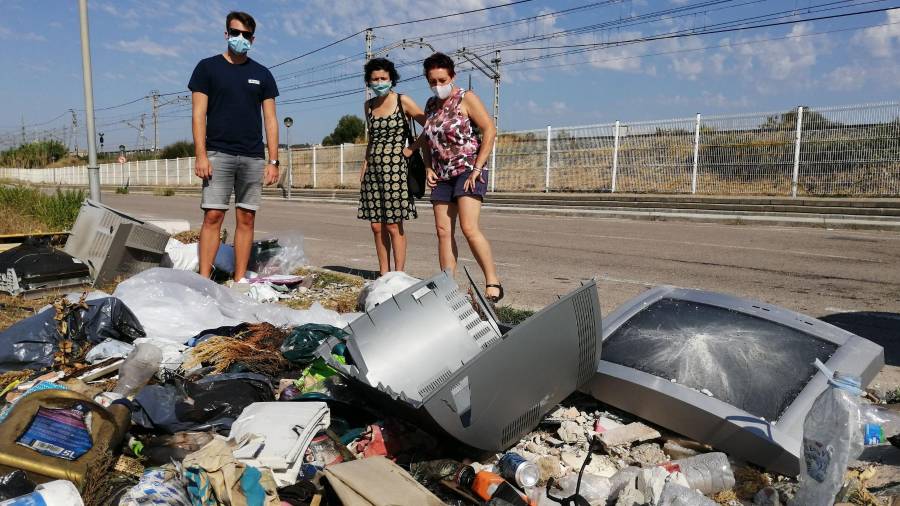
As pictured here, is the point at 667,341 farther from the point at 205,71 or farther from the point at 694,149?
the point at 694,149

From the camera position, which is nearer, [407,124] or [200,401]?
[200,401]

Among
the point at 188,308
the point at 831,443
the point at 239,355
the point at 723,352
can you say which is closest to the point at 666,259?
the point at 723,352

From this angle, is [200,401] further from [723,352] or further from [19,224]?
[19,224]

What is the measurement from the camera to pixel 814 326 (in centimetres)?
296

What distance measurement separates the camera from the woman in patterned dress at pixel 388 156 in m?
5.36

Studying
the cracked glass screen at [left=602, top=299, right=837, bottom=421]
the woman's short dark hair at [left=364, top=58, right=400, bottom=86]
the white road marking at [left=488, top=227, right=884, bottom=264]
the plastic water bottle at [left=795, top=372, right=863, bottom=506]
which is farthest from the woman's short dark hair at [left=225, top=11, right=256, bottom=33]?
the white road marking at [left=488, top=227, right=884, bottom=264]

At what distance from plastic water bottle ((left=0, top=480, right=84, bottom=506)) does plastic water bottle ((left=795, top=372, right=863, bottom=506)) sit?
2152mm

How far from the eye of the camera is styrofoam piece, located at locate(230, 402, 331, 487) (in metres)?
2.28

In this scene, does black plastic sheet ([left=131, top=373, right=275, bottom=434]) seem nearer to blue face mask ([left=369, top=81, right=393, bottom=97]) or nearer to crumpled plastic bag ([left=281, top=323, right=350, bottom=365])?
crumpled plastic bag ([left=281, top=323, right=350, bottom=365])

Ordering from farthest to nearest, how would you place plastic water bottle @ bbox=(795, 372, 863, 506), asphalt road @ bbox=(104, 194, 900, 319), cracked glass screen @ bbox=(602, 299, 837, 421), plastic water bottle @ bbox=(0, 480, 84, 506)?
asphalt road @ bbox=(104, 194, 900, 319) → cracked glass screen @ bbox=(602, 299, 837, 421) → plastic water bottle @ bbox=(795, 372, 863, 506) → plastic water bottle @ bbox=(0, 480, 84, 506)

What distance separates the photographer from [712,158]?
20.4m

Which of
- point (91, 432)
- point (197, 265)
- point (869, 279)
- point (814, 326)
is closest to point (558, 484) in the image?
point (814, 326)

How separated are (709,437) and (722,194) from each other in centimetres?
1933

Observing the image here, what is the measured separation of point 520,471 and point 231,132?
3782 millimetres
